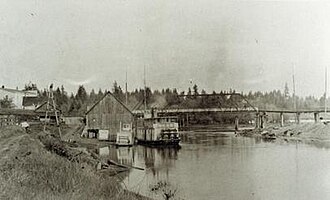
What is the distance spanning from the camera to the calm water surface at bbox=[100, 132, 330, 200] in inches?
131

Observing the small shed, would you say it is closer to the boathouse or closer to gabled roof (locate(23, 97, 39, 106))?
gabled roof (locate(23, 97, 39, 106))

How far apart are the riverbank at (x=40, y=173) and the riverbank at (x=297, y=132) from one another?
3.07 metres

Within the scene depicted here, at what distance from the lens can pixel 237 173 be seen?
4.32 metres

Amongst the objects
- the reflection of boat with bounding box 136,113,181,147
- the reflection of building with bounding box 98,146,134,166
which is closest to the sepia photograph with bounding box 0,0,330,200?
the reflection of building with bounding box 98,146,134,166

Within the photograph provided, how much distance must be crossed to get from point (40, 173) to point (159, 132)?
576 centimetres

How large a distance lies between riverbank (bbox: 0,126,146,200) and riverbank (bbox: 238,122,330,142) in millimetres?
3075

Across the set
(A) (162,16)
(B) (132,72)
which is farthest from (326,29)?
(B) (132,72)

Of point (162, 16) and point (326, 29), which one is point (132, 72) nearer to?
point (162, 16)

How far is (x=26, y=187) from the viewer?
1865 mm

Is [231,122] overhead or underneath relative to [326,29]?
underneath

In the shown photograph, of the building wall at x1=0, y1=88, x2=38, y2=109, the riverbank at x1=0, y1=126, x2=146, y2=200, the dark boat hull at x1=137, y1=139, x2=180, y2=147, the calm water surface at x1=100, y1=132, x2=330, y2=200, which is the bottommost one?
the calm water surface at x1=100, y1=132, x2=330, y2=200

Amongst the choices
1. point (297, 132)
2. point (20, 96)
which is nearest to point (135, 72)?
point (20, 96)

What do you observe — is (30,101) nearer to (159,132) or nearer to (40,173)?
(40,173)

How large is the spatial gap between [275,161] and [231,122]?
6.20 feet
